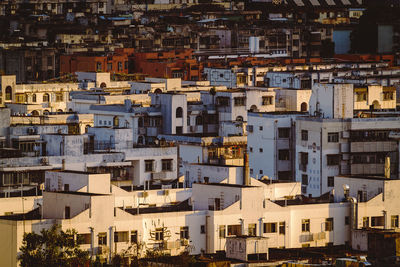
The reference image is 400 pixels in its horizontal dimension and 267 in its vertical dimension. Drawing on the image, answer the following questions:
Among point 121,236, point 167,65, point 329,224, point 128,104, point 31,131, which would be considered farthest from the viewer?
point 167,65

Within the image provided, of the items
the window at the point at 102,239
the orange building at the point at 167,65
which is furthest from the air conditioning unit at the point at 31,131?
the orange building at the point at 167,65

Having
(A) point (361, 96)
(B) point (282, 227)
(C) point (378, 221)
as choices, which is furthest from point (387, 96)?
(B) point (282, 227)

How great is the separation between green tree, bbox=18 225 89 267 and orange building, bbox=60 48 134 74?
62.2 meters

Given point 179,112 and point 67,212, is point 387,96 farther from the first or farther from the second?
point 67,212

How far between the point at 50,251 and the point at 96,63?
6329 cm

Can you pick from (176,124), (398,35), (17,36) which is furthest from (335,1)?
(176,124)

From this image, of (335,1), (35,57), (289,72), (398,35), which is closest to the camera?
(289,72)

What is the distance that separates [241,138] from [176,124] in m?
6.24

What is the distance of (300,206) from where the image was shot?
49.5 metres

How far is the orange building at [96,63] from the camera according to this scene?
106m

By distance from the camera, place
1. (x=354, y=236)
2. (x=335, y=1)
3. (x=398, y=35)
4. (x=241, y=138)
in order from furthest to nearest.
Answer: (x=335, y=1), (x=398, y=35), (x=241, y=138), (x=354, y=236)

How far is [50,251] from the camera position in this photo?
1711 inches

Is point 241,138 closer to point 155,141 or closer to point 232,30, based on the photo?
point 155,141

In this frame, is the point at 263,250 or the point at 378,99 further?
the point at 378,99
